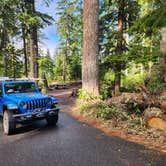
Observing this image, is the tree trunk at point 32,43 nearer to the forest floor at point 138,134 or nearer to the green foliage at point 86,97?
the green foliage at point 86,97

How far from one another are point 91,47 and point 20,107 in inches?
189

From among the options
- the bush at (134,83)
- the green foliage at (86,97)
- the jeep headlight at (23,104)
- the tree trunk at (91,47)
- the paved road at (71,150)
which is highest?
the tree trunk at (91,47)

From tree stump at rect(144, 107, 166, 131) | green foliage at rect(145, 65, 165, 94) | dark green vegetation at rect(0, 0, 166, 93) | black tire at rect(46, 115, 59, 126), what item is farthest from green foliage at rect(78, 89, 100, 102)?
tree stump at rect(144, 107, 166, 131)

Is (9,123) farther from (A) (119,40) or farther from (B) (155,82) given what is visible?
(A) (119,40)

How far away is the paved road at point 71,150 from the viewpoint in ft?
10.7

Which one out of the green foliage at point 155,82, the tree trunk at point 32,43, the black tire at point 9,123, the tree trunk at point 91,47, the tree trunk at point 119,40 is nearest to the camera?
the black tire at point 9,123

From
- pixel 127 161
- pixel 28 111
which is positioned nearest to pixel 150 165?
pixel 127 161

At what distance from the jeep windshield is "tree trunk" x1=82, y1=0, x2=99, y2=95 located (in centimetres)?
280

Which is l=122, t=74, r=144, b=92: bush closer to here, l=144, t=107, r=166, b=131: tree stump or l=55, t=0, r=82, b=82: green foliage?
l=144, t=107, r=166, b=131: tree stump

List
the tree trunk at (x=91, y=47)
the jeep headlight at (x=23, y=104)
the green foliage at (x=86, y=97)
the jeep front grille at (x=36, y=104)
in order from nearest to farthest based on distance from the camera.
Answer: the jeep headlight at (x=23, y=104) < the jeep front grille at (x=36, y=104) < the green foliage at (x=86, y=97) < the tree trunk at (x=91, y=47)

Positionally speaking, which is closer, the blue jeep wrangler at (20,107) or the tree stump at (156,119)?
the tree stump at (156,119)

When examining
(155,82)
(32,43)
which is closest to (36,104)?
(155,82)

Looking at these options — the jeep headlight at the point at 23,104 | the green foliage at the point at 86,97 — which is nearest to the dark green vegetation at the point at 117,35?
the green foliage at the point at 86,97

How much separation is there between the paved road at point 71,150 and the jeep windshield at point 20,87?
1537 mm
